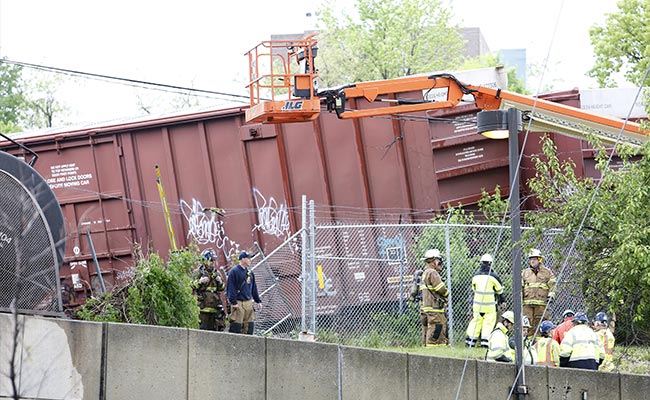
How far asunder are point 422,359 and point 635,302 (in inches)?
116

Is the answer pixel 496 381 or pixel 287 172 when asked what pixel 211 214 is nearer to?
pixel 287 172

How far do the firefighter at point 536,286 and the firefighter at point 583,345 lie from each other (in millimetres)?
2553

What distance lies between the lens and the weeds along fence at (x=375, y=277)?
15.6 metres

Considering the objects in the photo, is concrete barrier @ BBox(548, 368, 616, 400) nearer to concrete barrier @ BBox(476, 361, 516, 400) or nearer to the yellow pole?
concrete barrier @ BBox(476, 361, 516, 400)

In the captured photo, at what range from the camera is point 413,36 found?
43.7m

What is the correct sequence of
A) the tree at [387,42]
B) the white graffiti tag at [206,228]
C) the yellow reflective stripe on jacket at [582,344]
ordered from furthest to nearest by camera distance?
the tree at [387,42] → the white graffiti tag at [206,228] → the yellow reflective stripe on jacket at [582,344]

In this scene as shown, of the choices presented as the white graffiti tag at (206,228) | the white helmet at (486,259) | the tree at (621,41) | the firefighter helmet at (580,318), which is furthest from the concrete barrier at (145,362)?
the tree at (621,41)

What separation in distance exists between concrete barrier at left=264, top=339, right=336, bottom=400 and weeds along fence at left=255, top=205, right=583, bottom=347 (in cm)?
427

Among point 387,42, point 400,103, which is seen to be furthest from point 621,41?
point 400,103

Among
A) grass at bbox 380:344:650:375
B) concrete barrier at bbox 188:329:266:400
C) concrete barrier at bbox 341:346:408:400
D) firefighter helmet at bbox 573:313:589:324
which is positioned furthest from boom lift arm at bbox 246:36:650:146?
concrete barrier at bbox 188:329:266:400

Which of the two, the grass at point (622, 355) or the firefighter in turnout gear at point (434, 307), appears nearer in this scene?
the grass at point (622, 355)

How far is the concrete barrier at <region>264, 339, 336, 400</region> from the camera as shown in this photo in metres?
10.7

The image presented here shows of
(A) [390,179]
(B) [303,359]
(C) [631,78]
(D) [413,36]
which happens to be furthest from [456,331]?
(D) [413,36]

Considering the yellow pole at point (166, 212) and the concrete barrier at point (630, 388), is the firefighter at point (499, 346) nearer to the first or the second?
the concrete barrier at point (630, 388)
